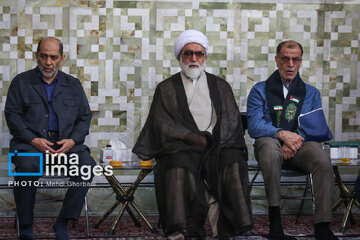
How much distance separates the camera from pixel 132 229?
15.6 ft

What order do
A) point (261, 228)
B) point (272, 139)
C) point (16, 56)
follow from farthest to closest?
point (16, 56), point (261, 228), point (272, 139)

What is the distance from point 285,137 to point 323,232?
774mm

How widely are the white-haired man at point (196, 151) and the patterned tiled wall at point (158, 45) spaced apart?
1.03 m

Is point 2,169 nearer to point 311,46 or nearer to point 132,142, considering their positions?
point 132,142

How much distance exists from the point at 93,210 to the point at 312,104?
2.24 m

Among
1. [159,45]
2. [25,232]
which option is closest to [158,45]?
[159,45]

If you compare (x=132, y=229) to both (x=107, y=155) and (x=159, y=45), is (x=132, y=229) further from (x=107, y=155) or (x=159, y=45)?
(x=159, y=45)

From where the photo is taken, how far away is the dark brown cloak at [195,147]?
3.95 meters

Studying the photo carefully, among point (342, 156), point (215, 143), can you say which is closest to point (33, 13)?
point (215, 143)

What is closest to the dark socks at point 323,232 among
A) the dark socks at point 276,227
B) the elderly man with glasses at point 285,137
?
the elderly man with glasses at point 285,137

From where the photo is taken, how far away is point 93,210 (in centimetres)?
540

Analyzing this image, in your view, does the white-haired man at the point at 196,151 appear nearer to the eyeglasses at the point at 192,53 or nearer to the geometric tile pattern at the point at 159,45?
the eyeglasses at the point at 192,53

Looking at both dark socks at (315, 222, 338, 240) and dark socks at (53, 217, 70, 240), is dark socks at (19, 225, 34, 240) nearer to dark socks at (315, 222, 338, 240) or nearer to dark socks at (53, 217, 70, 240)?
dark socks at (53, 217, 70, 240)

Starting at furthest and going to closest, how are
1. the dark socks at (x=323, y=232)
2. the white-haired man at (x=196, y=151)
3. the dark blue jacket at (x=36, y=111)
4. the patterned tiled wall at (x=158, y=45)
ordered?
the patterned tiled wall at (x=158, y=45) → the dark blue jacket at (x=36, y=111) → the dark socks at (x=323, y=232) → the white-haired man at (x=196, y=151)
